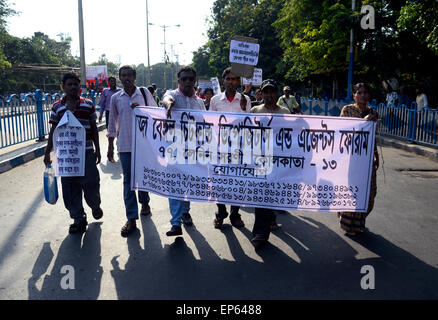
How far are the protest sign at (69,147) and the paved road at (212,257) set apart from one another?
0.74 meters

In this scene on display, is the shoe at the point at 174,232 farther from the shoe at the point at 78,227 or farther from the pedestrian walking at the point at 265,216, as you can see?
the shoe at the point at 78,227

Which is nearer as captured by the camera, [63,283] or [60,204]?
[63,283]

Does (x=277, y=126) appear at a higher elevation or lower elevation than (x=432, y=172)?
higher

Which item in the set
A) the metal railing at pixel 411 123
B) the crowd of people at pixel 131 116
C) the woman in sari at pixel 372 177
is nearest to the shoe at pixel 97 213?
the crowd of people at pixel 131 116

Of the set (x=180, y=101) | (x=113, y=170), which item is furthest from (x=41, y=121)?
(x=180, y=101)

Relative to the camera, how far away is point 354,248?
4242mm

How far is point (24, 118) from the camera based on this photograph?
10602 mm

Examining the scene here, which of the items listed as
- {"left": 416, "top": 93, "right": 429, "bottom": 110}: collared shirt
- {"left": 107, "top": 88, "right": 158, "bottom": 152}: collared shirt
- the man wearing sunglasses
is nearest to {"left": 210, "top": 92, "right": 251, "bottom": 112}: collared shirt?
the man wearing sunglasses

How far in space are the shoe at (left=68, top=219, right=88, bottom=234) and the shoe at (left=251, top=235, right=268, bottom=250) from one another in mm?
2011

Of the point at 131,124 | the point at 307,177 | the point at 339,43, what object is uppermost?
the point at 339,43

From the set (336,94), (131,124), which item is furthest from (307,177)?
(336,94)

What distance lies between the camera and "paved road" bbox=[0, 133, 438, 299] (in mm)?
3301

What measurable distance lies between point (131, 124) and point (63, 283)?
2.01 m
